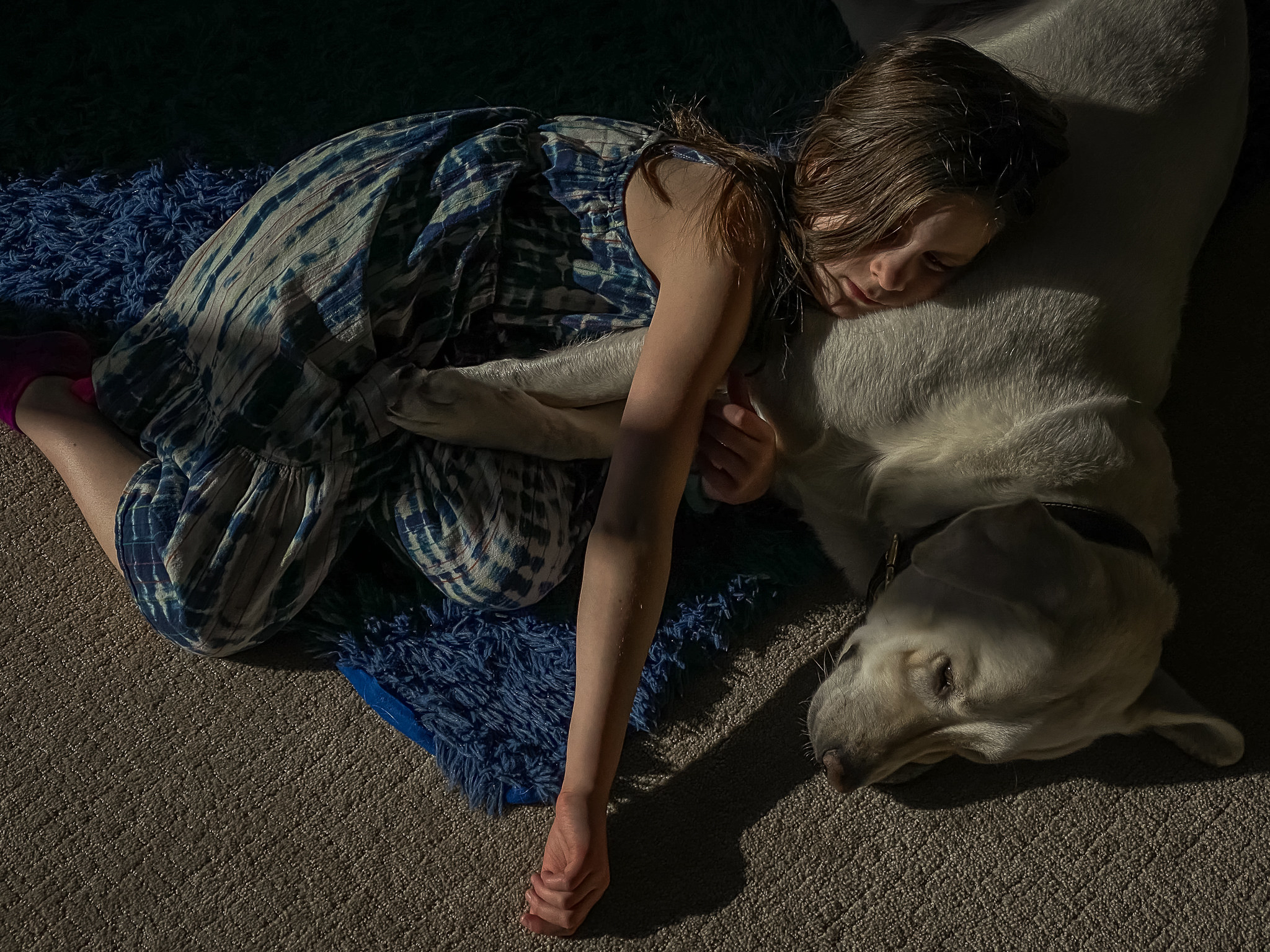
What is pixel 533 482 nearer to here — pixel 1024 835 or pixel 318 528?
pixel 318 528

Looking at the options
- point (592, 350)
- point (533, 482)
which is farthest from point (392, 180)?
point (533, 482)

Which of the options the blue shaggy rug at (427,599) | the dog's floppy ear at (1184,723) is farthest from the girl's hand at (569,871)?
the dog's floppy ear at (1184,723)

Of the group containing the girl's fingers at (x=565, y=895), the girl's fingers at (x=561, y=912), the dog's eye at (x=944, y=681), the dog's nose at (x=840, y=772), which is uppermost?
the dog's eye at (x=944, y=681)

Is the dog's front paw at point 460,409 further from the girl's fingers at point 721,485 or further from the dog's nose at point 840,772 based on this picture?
the dog's nose at point 840,772

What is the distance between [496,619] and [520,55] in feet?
3.64

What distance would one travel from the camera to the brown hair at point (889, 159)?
1315mm

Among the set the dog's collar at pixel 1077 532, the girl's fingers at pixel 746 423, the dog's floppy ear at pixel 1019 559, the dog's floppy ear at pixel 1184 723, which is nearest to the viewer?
the dog's floppy ear at pixel 1019 559

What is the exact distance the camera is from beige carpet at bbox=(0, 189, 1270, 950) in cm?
152

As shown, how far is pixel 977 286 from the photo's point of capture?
1.43 metres

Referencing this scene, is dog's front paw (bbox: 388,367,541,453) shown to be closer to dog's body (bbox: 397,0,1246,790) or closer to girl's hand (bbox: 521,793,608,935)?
dog's body (bbox: 397,0,1246,790)

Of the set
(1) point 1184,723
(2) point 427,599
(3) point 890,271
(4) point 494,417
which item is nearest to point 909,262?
(3) point 890,271

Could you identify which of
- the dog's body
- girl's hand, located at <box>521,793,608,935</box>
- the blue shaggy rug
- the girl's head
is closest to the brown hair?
the girl's head

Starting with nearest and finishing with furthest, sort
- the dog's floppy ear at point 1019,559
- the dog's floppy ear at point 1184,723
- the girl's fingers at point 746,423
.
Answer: the dog's floppy ear at point 1019,559, the dog's floppy ear at point 1184,723, the girl's fingers at point 746,423

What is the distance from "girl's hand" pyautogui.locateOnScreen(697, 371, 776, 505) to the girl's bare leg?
35.0 inches
